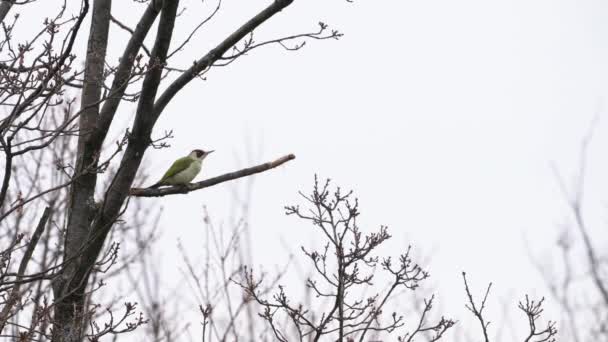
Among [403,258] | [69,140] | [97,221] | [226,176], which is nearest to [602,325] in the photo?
[403,258]

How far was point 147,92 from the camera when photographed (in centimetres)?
456

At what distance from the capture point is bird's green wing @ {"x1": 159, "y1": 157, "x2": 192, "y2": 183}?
8676 mm

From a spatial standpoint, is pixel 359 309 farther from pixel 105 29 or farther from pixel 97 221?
pixel 105 29

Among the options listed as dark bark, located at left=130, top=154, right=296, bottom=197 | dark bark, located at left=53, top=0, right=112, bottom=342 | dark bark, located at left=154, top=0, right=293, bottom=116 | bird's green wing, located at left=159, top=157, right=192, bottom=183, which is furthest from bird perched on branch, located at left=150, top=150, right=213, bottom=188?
dark bark, located at left=154, top=0, right=293, bottom=116

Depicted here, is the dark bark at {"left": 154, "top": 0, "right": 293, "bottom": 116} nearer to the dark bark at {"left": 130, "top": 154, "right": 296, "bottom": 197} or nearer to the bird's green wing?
the dark bark at {"left": 130, "top": 154, "right": 296, "bottom": 197}

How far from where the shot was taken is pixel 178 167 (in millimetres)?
8742

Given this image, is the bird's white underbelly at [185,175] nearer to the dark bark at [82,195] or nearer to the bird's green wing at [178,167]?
the bird's green wing at [178,167]

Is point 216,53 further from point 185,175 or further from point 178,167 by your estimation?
point 178,167

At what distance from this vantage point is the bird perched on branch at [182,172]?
8602mm

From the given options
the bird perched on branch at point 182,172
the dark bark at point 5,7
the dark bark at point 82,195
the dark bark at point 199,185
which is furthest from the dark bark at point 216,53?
the bird perched on branch at point 182,172

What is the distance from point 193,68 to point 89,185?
117 cm

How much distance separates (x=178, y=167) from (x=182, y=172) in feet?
0.59

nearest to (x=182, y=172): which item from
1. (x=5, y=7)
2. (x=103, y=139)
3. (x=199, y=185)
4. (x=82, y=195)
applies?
(x=199, y=185)

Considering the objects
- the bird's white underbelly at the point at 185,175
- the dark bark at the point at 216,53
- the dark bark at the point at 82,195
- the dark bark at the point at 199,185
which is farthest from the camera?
the bird's white underbelly at the point at 185,175
